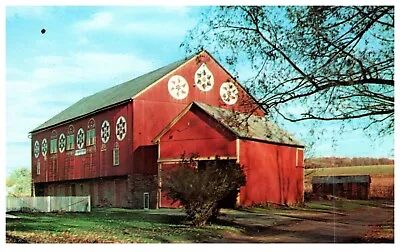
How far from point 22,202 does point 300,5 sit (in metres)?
4.28

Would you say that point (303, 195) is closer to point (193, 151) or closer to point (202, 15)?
point (193, 151)

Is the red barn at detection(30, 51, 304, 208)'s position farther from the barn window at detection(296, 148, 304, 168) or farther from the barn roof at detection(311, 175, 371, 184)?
the barn roof at detection(311, 175, 371, 184)

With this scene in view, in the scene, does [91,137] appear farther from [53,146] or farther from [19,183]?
[19,183]

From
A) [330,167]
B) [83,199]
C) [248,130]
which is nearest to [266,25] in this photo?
[248,130]

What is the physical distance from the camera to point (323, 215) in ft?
28.2

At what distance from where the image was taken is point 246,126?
8.59 m

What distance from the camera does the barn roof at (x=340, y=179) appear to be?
8.59 meters

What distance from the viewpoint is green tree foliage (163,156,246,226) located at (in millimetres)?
8688

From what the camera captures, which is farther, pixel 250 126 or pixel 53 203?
pixel 53 203

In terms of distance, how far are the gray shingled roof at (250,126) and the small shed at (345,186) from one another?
56cm

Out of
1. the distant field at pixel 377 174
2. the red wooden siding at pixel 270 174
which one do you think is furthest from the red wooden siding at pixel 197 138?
the distant field at pixel 377 174

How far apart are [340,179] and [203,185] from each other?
5.66 feet

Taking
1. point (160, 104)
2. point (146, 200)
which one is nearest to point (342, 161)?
point (160, 104)

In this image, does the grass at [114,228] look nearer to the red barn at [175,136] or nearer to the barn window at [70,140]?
the red barn at [175,136]
